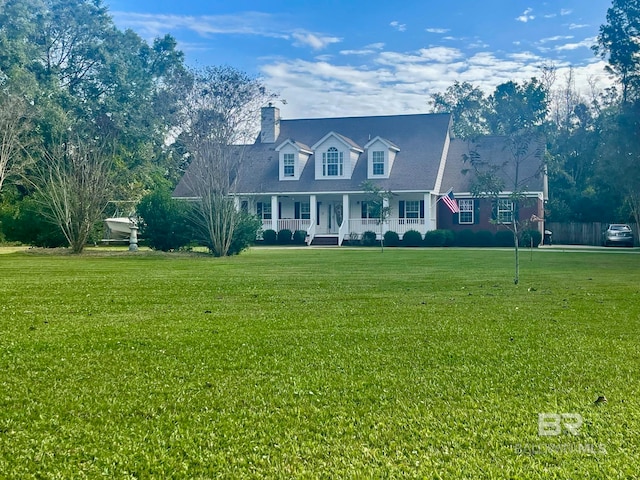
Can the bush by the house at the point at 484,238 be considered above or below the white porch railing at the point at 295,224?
below

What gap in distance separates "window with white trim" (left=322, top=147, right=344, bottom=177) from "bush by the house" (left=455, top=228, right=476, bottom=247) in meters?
7.98

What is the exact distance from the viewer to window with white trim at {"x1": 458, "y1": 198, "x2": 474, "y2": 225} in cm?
3678

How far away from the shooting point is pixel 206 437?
3.60 metres

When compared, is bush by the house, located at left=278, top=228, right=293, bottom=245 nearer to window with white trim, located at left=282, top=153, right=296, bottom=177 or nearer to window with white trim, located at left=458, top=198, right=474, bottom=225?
window with white trim, located at left=282, top=153, right=296, bottom=177

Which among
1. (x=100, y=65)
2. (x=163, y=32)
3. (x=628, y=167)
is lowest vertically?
(x=628, y=167)

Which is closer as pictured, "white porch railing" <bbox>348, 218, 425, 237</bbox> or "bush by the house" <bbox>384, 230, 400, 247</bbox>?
"bush by the house" <bbox>384, 230, 400, 247</bbox>

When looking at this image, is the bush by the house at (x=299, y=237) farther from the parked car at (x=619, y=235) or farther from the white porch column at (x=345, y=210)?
the parked car at (x=619, y=235)

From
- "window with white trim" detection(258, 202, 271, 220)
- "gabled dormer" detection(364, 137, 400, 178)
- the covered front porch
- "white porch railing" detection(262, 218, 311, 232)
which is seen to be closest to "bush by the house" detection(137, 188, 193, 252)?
the covered front porch

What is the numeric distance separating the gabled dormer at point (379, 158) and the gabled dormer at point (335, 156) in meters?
1.09

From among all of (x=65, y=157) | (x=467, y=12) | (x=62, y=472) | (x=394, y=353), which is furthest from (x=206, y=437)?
(x=65, y=157)

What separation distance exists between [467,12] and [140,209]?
13.7 m

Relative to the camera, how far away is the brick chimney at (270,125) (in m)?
41.9

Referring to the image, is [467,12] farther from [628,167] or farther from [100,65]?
[100,65]

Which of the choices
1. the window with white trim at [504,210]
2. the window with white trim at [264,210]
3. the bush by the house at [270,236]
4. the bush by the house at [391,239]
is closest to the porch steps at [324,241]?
the bush by the house at [270,236]
